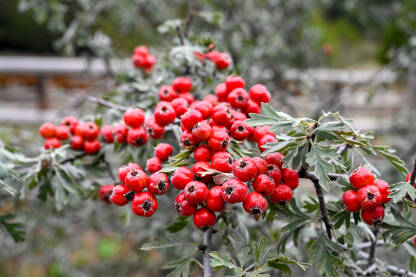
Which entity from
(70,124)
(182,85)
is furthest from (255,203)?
(70,124)

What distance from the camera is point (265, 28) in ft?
13.4

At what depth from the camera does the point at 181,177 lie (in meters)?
1.04

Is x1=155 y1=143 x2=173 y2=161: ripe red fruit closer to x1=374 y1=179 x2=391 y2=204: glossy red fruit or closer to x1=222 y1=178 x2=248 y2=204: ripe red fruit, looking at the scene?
x1=222 y1=178 x2=248 y2=204: ripe red fruit

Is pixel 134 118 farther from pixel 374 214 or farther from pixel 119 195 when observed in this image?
pixel 374 214

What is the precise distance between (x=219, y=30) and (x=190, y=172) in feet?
9.82

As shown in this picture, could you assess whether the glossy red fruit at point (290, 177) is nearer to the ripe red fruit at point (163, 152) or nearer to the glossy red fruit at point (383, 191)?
the glossy red fruit at point (383, 191)

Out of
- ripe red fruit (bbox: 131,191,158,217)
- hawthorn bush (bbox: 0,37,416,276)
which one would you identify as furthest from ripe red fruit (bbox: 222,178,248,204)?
ripe red fruit (bbox: 131,191,158,217)

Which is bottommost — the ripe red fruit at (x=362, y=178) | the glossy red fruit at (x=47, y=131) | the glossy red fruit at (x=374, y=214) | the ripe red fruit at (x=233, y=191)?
the glossy red fruit at (x=374, y=214)

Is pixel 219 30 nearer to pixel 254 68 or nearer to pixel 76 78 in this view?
pixel 254 68

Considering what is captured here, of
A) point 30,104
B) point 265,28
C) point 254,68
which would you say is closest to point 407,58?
point 254,68

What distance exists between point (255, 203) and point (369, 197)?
323 millimetres

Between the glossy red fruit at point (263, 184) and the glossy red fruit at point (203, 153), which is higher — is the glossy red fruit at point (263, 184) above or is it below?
below

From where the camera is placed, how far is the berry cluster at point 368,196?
3.20 feet

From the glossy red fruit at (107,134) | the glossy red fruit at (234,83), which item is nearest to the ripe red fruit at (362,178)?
the glossy red fruit at (234,83)
